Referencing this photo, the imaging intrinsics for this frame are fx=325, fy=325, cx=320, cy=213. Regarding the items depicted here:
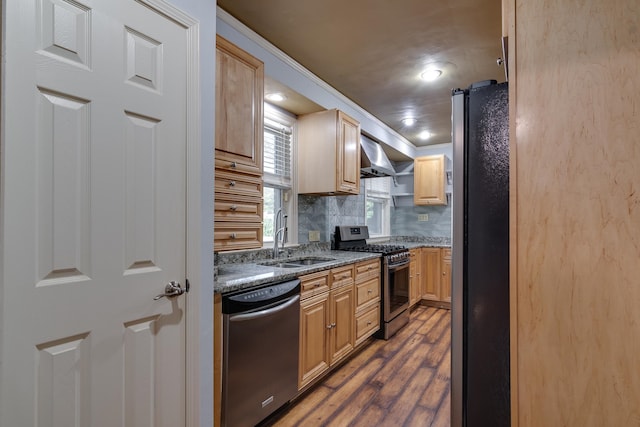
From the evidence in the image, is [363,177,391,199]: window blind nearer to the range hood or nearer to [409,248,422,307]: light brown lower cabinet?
the range hood

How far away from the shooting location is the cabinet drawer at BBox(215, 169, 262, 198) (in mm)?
1853

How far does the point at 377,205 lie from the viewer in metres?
5.23

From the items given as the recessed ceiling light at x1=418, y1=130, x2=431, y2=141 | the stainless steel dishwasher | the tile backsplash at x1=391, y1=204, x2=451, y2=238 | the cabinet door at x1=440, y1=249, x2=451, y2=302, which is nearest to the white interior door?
the stainless steel dishwasher

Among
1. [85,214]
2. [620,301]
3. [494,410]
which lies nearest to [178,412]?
[85,214]

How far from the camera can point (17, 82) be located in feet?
3.21

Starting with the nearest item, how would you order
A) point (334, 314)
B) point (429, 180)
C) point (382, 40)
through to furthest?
point (382, 40), point (334, 314), point (429, 180)

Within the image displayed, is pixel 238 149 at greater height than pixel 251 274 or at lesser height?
greater

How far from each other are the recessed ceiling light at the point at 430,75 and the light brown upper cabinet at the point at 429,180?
2.28 metres

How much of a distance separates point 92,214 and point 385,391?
2175 millimetres

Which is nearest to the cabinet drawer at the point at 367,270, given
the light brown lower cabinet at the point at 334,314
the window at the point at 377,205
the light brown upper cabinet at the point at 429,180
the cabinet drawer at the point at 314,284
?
the light brown lower cabinet at the point at 334,314

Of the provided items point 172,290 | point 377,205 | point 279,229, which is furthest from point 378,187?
point 172,290

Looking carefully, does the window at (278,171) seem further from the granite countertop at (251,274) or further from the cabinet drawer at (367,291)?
the cabinet drawer at (367,291)

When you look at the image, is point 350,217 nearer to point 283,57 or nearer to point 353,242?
point 353,242

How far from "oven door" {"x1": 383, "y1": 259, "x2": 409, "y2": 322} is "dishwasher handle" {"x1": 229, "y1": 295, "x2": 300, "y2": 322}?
1.55 m
